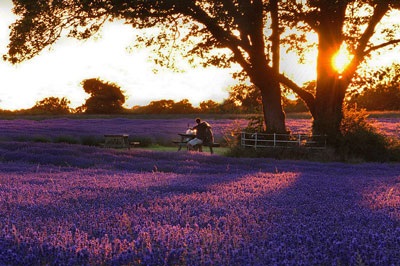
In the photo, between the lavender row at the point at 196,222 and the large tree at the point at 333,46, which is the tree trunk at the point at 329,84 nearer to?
the large tree at the point at 333,46

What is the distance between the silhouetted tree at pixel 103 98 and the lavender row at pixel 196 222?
61.2 metres

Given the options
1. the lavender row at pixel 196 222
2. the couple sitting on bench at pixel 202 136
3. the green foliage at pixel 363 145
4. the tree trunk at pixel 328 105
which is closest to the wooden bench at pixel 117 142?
the couple sitting on bench at pixel 202 136

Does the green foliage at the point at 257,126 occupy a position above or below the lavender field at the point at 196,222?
above

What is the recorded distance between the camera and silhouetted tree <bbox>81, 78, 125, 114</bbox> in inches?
2749

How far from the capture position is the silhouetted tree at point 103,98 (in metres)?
69.8

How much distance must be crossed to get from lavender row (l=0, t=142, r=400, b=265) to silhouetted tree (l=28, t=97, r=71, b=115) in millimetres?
68053

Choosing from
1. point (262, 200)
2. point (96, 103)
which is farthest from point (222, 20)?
point (96, 103)

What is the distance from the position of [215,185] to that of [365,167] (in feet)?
27.8

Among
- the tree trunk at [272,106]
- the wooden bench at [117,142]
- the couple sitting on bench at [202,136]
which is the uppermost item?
the tree trunk at [272,106]

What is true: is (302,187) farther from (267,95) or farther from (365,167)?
(267,95)

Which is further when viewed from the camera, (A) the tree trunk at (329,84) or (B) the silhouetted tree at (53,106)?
(B) the silhouetted tree at (53,106)

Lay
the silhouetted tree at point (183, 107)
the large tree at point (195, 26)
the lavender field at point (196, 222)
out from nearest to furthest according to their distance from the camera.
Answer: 1. the lavender field at point (196, 222)
2. the large tree at point (195, 26)
3. the silhouetted tree at point (183, 107)

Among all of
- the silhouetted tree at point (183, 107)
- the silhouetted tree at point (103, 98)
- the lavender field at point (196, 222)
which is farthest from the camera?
the silhouetted tree at point (183, 107)

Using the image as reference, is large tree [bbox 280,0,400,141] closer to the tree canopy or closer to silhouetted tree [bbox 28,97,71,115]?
the tree canopy
